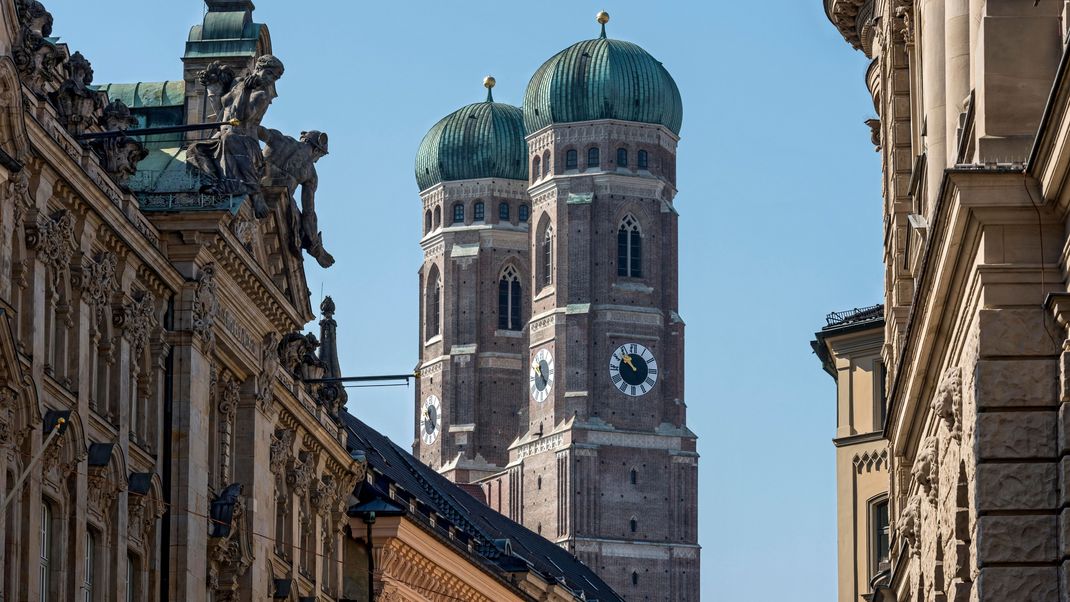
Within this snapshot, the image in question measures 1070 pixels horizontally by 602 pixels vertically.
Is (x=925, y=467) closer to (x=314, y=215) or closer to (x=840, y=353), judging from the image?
(x=314, y=215)

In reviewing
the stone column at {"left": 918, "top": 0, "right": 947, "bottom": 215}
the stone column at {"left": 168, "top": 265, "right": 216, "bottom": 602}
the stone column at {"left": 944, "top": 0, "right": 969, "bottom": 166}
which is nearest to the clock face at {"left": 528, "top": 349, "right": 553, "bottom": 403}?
the stone column at {"left": 168, "top": 265, "right": 216, "bottom": 602}

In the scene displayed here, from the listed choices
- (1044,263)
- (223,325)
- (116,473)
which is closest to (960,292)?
(1044,263)

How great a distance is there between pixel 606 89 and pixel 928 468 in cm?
16458

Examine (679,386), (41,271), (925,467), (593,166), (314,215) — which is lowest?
(925,467)

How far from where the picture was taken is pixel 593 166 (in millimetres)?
193000

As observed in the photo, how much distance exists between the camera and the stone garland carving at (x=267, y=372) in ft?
159

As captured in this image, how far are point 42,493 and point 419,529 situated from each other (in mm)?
26692

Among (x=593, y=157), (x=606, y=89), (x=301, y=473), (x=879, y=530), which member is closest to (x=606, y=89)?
(x=606, y=89)

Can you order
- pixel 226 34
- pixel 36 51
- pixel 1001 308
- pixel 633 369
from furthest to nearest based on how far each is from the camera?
1. pixel 633 369
2. pixel 226 34
3. pixel 36 51
4. pixel 1001 308

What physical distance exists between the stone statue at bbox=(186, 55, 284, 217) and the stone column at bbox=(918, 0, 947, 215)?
15457 mm

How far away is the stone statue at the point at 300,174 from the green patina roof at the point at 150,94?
1.68 meters

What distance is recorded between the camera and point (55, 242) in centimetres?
3716

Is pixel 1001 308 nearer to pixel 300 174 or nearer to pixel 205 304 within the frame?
pixel 205 304

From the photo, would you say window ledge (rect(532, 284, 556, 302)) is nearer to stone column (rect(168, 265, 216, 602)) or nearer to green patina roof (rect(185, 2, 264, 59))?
green patina roof (rect(185, 2, 264, 59))
